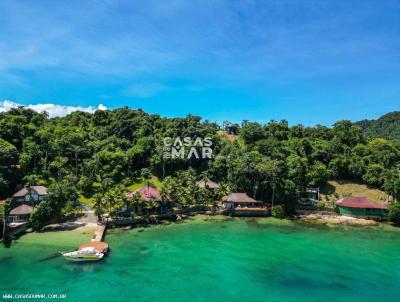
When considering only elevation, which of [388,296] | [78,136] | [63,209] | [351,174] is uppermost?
[78,136]

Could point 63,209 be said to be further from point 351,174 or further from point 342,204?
point 351,174

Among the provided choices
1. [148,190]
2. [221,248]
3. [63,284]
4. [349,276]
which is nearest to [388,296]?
[349,276]

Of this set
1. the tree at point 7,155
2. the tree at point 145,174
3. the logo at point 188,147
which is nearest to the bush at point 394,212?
the logo at point 188,147

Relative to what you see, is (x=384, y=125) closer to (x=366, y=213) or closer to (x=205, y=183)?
(x=366, y=213)

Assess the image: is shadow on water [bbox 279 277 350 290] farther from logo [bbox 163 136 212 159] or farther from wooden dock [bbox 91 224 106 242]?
logo [bbox 163 136 212 159]

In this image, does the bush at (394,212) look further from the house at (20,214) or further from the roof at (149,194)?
the house at (20,214)

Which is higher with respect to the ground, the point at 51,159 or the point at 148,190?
the point at 51,159

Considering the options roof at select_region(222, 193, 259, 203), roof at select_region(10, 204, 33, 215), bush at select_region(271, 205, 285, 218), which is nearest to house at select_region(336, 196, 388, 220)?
bush at select_region(271, 205, 285, 218)
